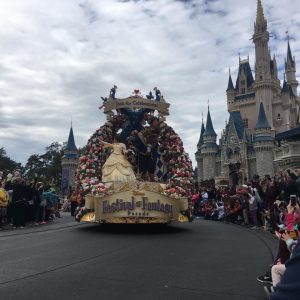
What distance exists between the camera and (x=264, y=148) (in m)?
74.4

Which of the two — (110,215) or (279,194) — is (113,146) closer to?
(110,215)

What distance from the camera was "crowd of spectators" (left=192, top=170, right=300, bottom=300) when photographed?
528cm

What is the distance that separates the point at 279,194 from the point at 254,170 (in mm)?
72249

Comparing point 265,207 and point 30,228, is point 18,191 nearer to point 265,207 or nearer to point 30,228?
point 30,228

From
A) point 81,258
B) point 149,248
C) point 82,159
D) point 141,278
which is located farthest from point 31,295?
point 82,159

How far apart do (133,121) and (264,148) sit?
64.3m

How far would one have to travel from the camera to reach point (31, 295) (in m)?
4.38


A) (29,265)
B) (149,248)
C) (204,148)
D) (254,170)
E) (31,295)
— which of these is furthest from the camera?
(204,148)

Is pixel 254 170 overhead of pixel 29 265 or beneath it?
overhead

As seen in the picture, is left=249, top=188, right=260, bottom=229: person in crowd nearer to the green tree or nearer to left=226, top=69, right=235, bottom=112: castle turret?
the green tree

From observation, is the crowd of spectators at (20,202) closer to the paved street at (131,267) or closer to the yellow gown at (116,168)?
the yellow gown at (116,168)

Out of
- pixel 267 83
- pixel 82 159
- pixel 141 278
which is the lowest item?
pixel 141 278

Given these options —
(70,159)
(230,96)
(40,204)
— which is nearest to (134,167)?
(40,204)

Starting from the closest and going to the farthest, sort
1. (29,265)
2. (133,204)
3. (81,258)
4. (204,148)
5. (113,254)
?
(29,265), (81,258), (113,254), (133,204), (204,148)
